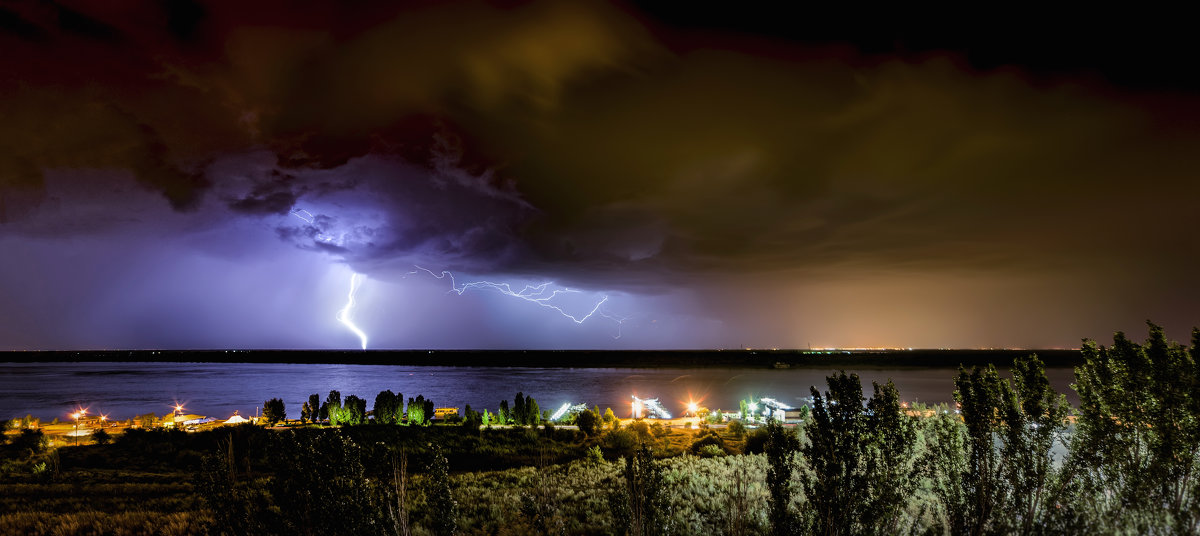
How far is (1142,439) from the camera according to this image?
9.55 metres

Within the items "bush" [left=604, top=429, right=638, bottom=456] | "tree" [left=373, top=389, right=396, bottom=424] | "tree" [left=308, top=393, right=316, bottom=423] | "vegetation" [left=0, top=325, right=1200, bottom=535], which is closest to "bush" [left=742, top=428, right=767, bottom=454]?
"bush" [left=604, top=429, right=638, bottom=456]

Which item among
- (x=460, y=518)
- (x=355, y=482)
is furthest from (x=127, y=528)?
(x=355, y=482)

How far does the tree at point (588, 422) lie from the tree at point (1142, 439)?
930 inches

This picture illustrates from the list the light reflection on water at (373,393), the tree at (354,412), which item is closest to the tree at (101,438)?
the tree at (354,412)

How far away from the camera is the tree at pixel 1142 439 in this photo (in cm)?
886

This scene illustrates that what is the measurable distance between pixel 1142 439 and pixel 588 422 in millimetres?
25002

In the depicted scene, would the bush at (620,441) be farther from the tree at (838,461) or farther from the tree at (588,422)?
the tree at (838,461)

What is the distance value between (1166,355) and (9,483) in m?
33.6

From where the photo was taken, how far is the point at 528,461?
24.8 meters

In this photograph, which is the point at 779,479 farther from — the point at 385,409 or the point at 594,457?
the point at 385,409

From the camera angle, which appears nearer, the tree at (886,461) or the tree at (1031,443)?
the tree at (886,461)

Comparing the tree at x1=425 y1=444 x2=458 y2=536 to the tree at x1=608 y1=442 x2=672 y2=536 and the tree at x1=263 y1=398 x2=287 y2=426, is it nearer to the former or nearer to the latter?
the tree at x1=608 y1=442 x2=672 y2=536

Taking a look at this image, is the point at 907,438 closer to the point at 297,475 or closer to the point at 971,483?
the point at 971,483

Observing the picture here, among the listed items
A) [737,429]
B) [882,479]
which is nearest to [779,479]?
[882,479]
